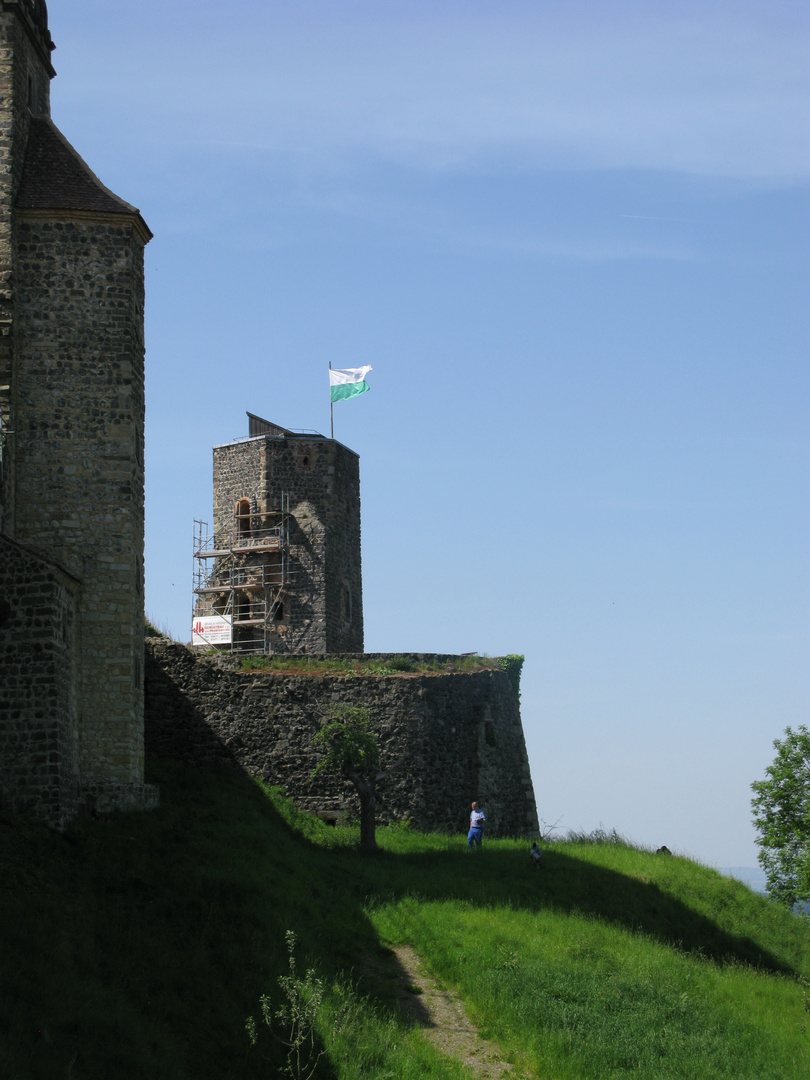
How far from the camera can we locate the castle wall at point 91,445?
1916cm

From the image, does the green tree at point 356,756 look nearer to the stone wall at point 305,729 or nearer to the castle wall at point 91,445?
the stone wall at point 305,729

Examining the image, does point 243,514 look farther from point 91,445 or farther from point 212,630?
point 91,445

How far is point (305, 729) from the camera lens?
26.0 m

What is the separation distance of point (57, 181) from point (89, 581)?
270 inches

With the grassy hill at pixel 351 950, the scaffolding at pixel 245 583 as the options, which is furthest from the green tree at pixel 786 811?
the scaffolding at pixel 245 583

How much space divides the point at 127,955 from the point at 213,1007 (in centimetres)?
116

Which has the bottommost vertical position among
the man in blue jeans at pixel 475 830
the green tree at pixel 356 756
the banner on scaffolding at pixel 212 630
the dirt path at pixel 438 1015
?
the dirt path at pixel 438 1015

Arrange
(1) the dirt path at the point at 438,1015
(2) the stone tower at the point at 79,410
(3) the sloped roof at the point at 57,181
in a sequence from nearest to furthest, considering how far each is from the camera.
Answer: (1) the dirt path at the point at 438,1015 < (2) the stone tower at the point at 79,410 < (3) the sloped roof at the point at 57,181

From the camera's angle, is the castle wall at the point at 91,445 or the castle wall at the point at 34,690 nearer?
the castle wall at the point at 34,690

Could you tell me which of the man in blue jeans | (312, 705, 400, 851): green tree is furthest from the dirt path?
the man in blue jeans

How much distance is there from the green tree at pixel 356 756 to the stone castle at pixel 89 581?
526 mm

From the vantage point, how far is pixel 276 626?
3822 cm

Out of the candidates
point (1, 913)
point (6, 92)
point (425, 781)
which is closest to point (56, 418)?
point (6, 92)

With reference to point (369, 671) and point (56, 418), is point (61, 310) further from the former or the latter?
point (369, 671)
